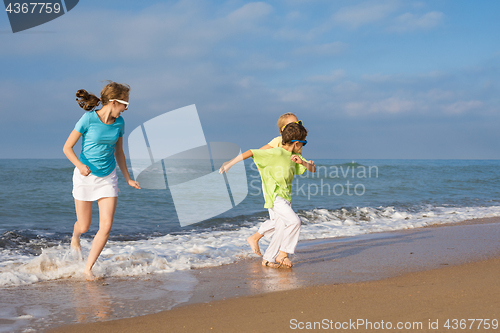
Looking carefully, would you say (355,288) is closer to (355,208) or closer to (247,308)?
(247,308)

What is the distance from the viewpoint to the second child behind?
427 centimetres

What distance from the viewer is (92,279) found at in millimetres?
3775

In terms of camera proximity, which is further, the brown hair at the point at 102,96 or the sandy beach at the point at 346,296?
the brown hair at the point at 102,96

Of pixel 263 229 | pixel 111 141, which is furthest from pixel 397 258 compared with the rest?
pixel 111 141

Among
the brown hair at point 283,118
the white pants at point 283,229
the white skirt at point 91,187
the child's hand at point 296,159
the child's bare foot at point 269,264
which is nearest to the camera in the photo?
the white skirt at point 91,187

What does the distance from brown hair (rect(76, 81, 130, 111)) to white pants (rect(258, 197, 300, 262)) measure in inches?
78.1

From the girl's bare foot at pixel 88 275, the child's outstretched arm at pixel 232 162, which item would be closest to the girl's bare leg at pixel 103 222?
the girl's bare foot at pixel 88 275

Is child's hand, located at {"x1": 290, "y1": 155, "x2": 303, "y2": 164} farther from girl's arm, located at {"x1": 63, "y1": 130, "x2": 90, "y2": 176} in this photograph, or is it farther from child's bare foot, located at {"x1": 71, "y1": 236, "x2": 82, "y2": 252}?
child's bare foot, located at {"x1": 71, "y1": 236, "x2": 82, "y2": 252}

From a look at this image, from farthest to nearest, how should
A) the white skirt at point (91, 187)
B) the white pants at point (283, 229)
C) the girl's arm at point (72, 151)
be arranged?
the white pants at point (283, 229) → the white skirt at point (91, 187) → the girl's arm at point (72, 151)

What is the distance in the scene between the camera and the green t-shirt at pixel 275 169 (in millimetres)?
4238

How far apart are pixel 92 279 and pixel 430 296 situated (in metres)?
2.98

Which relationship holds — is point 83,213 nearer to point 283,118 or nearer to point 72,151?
point 72,151

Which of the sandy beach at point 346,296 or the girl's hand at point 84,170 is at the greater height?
the girl's hand at point 84,170

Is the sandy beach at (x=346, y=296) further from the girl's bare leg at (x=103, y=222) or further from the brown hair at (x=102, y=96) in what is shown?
the brown hair at (x=102, y=96)
